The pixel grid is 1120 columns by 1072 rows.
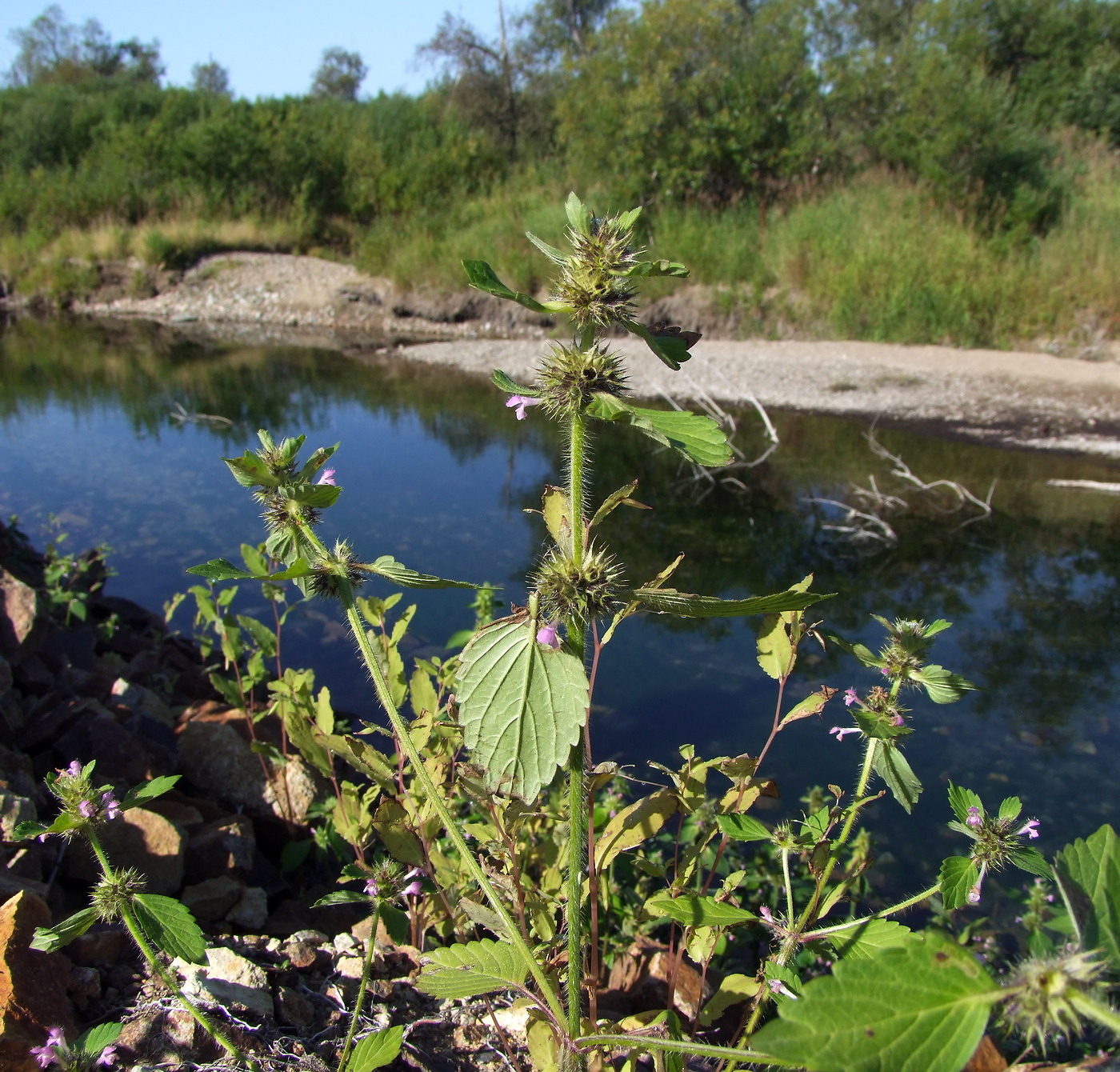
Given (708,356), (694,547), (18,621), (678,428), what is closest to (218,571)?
(678,428)

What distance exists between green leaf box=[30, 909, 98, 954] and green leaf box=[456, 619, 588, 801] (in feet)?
2.32

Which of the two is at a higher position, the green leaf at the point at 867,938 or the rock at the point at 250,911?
the green leaf at the point at 867,938

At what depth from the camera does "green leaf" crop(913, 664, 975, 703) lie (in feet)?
4.37

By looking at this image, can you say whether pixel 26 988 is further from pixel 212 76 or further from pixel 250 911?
pixel 212 76

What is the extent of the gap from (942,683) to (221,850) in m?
1.98

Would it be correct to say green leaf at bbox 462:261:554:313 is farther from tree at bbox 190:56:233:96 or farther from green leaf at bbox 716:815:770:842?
tree at bbox 190:56:233:96

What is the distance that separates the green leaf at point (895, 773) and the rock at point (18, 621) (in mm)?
3151

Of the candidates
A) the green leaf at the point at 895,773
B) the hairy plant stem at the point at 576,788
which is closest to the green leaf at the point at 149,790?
the hairy plant stem at the point at 576,788

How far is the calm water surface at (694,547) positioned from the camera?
4.00m

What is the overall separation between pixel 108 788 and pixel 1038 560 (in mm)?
6243

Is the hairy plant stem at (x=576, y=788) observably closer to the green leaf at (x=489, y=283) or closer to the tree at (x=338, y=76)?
the green leaf at (x=489, y=283)

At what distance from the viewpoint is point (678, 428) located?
103cm

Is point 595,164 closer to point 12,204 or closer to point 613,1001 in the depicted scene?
point 12,204

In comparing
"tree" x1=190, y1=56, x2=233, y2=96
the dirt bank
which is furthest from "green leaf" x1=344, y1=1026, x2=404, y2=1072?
"tree" x1=190, y1=56, x2=233, y2=96
